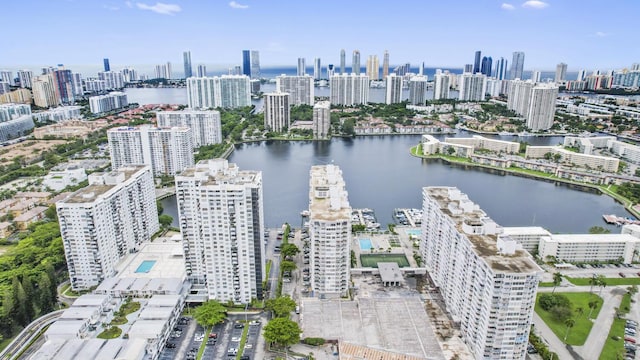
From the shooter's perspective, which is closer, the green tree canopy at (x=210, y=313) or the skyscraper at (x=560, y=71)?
the green tree canopy at (x=210, y=313)

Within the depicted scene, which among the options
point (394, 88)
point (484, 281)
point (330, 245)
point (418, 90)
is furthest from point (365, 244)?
point (394, 88)

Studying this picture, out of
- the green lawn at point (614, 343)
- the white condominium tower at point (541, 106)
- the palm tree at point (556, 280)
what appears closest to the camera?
the green lawn at point (614, 343)

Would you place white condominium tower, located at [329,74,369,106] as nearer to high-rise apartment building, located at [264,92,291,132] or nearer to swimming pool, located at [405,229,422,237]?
high-rise apartment building, located at [264,92,291,132]

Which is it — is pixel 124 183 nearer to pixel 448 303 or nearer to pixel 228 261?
pixel 228 261

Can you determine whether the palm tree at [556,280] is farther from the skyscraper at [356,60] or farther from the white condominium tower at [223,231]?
the skyscraper at [356,60]

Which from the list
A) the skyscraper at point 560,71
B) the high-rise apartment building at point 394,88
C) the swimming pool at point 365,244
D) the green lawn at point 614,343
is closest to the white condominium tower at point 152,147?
the swimming pool at point 365,244
